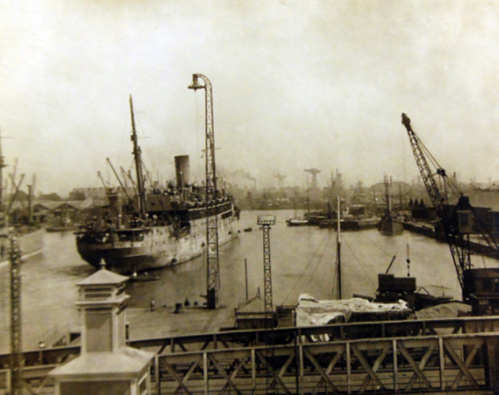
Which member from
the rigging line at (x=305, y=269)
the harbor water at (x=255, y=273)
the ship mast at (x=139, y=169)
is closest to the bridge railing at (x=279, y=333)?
the harbor water at (x=255, y=273)

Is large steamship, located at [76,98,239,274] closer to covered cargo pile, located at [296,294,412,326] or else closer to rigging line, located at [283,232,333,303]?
covered cargo pile, located at [296,294,412,326]

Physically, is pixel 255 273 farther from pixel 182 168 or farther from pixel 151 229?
pixel 182 168

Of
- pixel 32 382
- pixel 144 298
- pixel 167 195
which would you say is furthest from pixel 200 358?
pixel 167 195

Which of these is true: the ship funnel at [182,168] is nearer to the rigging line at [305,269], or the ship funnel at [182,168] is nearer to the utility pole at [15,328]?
the rigging line at [305,269]

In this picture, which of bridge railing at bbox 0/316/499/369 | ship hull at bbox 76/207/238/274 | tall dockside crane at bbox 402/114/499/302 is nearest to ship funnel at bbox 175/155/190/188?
ship hull at bbox 76/207/238/274

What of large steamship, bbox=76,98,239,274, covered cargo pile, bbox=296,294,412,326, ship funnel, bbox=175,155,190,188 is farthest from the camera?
ship funnel, bbox=175,155,190,188

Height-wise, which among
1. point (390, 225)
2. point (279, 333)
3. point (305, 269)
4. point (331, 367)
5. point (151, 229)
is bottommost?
point (305, 269)

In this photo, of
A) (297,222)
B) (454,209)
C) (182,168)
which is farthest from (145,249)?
(297,222)
